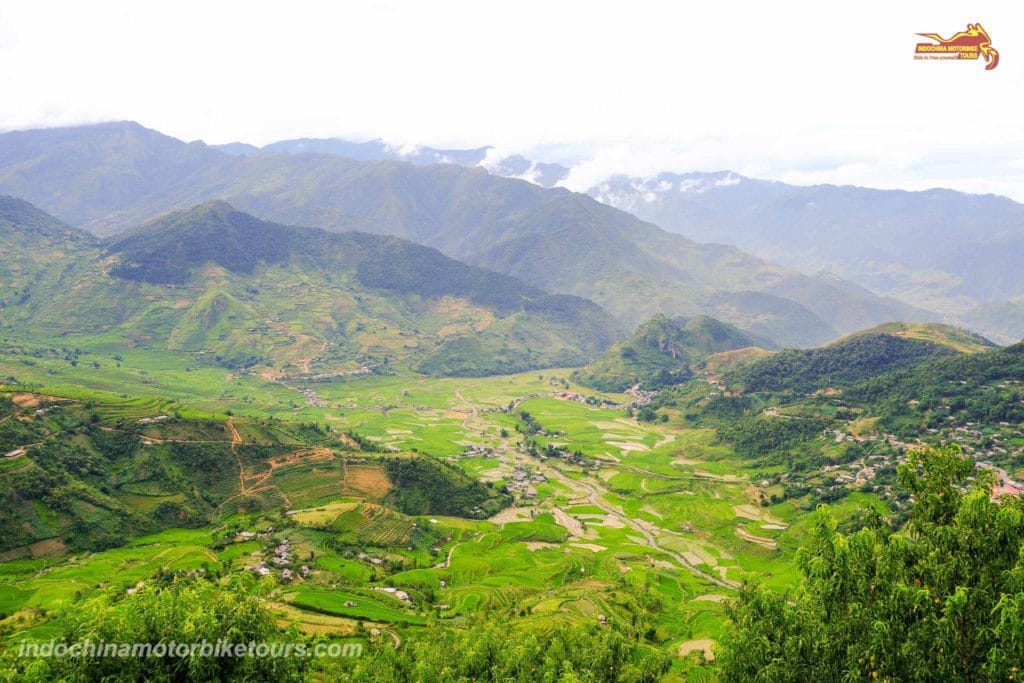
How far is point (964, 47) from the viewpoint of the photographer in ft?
Result: 281

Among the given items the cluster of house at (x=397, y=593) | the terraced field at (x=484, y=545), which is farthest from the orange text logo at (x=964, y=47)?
the cluster of house at (x=397, y=593)

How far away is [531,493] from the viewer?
13612cm

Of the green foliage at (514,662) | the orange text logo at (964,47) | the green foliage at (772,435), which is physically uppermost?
the orange text logo at (964,47)

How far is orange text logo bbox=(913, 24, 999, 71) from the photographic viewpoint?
278ft

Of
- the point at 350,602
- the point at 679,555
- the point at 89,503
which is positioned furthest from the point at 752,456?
the point at 89,503

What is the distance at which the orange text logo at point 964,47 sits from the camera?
278 ft

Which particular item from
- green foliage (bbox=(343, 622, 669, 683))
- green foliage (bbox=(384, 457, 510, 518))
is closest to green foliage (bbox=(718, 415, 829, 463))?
green foliage (bbox=(384, 457, 510, 518))

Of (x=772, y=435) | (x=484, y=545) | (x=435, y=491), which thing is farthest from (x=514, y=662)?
(x=772, y=435)

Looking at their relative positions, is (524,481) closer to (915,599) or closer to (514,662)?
(514,662)

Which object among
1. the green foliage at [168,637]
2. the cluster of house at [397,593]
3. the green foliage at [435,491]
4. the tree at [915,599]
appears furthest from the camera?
the green foliage at [435,491]

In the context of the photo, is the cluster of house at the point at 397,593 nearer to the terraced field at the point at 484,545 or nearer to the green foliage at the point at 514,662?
the terraced field at the point at 484,545

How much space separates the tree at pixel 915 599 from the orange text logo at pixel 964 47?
8913 cm

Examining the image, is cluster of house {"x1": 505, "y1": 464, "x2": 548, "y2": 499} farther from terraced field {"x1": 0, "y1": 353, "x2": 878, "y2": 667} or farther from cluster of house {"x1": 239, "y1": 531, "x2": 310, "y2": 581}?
cluster of house {"x1": 239, "y1": 531, "x2": 310, "y2": 581}

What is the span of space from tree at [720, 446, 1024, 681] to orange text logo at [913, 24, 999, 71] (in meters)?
89.1
